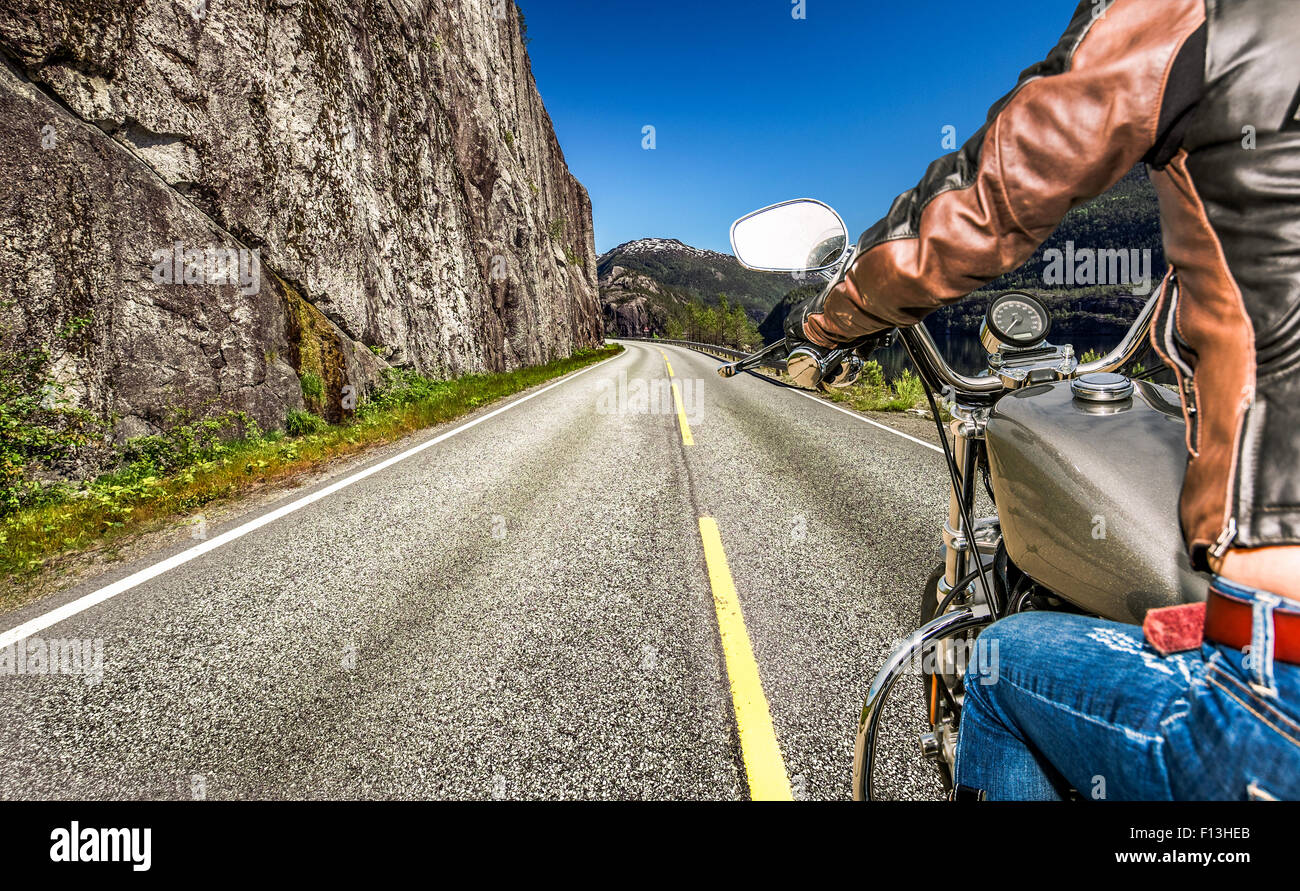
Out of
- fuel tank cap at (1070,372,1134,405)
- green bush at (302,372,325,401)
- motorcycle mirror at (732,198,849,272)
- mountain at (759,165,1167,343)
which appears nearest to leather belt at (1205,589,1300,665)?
fuel tank cap at (1070,372,1134,405)

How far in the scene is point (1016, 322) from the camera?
1.59 m

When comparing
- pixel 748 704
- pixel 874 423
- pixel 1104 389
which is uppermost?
pixel 1104 389

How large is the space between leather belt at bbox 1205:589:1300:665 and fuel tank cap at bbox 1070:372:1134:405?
63 cm

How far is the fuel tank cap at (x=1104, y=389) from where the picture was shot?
4.03 feet

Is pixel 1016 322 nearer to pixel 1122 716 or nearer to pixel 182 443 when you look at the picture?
pixel 1122 716

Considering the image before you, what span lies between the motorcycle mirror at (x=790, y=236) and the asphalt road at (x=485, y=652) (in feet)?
6.10

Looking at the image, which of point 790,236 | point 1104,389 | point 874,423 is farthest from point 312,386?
point 1104,389

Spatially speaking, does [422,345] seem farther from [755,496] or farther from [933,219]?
[933,219]

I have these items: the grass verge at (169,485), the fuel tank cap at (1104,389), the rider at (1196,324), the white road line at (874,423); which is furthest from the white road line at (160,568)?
the white road line at (874,423)

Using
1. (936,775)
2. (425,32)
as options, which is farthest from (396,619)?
(425,32)

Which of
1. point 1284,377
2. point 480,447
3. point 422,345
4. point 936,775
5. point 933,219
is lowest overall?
point 936,775

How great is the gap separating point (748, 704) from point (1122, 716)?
169 centimetres

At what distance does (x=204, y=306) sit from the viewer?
754cm
